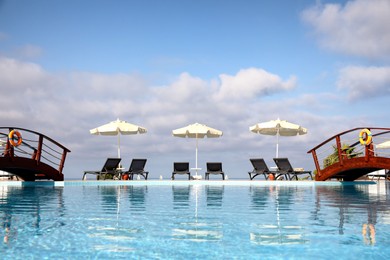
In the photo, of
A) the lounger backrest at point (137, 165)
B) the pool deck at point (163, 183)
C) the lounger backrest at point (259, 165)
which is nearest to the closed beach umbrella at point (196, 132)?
the pool deck at point (163, 183)

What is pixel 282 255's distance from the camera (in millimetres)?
3494

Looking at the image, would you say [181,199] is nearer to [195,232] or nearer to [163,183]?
[195,232]

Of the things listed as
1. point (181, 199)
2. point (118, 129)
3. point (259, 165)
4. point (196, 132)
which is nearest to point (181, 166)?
point (196, 132)

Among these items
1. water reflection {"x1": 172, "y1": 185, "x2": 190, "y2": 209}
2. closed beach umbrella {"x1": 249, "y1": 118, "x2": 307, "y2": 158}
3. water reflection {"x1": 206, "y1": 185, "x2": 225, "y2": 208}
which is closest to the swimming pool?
water reflection {"x1": 172, "y1": 185, "x2": 190, "y2": 209}

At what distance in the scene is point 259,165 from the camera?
603 inches

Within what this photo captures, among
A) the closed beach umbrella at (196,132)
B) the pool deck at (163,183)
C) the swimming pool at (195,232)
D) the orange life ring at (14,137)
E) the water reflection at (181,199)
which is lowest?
the swimming pool at (195,232)

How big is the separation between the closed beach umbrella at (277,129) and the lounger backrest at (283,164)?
5.95ft

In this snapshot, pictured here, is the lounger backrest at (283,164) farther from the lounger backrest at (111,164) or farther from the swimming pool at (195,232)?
the swimming pool at (195,232)

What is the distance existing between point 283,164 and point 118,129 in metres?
7.25

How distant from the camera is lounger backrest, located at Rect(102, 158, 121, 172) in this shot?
15.4 metres

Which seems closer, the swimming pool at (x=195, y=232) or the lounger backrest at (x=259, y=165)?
the swimming pool at (x=195, y=232)

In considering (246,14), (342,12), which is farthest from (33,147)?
(342,12)

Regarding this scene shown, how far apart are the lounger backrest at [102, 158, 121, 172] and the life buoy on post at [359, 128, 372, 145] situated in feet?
28.9

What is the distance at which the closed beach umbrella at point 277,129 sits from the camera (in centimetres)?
1692
